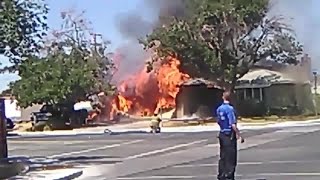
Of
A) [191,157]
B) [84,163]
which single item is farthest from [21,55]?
[191,157]

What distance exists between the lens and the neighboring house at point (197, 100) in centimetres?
6353

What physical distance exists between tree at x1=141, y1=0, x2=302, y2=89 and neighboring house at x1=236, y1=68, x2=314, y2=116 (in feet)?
14.9

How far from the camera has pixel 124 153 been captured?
1184 inches

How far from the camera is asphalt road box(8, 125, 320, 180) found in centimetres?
2002

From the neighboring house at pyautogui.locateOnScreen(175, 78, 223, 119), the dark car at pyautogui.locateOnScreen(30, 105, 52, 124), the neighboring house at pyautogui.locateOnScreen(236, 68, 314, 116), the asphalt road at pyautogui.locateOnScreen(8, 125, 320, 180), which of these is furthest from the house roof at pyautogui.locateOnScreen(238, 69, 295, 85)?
the asphalt road at pyautogui.locateOnScreen(8, 125, 320, 180)

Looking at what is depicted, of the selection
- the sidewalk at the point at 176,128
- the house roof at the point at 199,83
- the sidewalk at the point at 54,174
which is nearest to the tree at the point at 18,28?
the sidewalk at the point at 54,174

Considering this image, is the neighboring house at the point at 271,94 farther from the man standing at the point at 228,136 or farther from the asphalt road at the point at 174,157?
the man standing at the point at 228,136

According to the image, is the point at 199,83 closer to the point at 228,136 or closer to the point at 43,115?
the point at 43,115

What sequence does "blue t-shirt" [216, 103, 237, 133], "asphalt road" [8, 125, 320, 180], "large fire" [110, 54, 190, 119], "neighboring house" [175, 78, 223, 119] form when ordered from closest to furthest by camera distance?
1. "blue t-shirt" [216, 103, 237, 133]
2. "asphalt road" [8, 125, 320, 180]
3. "neighboring house" [175, 78, 223, 119]
4. "large fire" [110, 54, 190, 119]

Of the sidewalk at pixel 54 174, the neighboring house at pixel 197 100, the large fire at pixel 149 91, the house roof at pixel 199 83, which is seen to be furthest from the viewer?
the large fire at pixel 149 91

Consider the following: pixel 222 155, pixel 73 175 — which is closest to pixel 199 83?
pixel 73 175

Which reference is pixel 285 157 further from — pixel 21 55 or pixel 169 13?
pixel 169 13

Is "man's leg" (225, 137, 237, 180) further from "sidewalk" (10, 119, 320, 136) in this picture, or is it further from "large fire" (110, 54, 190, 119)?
"large fire" (110, 54, 190, 119)

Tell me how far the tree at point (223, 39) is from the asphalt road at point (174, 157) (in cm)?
1620
